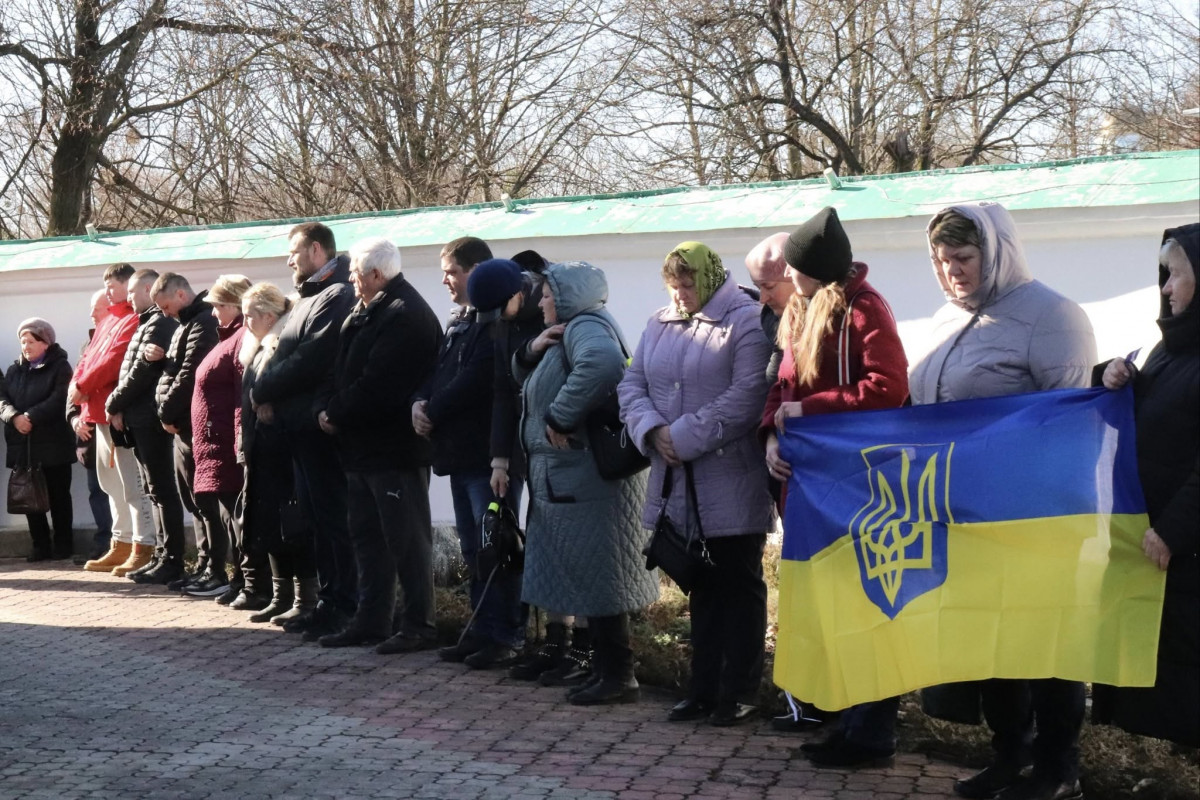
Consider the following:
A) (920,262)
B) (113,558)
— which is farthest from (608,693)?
(113,558)

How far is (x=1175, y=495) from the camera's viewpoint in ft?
15.0

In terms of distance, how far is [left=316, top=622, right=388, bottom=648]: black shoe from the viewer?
27.1 ft

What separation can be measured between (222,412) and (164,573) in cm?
176

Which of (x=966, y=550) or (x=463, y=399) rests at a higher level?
(x=463, y=399)

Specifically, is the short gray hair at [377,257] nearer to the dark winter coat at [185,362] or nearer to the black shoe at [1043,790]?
the dark winter coat at [185,362]

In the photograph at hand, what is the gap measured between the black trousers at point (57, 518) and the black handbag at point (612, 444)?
712 cm

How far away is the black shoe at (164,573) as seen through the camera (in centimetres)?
1088

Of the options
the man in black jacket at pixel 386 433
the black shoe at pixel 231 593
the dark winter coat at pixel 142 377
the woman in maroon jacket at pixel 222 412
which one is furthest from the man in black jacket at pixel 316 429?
the dark winter coat at pixel 142 377

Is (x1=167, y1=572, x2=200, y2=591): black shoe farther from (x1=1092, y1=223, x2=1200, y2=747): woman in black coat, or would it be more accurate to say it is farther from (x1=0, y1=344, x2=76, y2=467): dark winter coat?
(x1=1092, y1=223, x2=1200, y2=747): woman in black coat

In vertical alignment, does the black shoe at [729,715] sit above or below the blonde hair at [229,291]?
below

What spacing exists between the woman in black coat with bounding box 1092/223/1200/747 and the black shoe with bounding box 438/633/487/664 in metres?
3.84

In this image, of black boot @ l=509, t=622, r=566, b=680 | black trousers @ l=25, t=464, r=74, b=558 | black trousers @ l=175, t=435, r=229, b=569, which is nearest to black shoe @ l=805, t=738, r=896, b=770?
black boot @ l=509, t=622, r=566, b=680

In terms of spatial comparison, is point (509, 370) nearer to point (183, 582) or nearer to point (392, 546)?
point (392, 546)

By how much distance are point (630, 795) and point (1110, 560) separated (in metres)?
1.80
